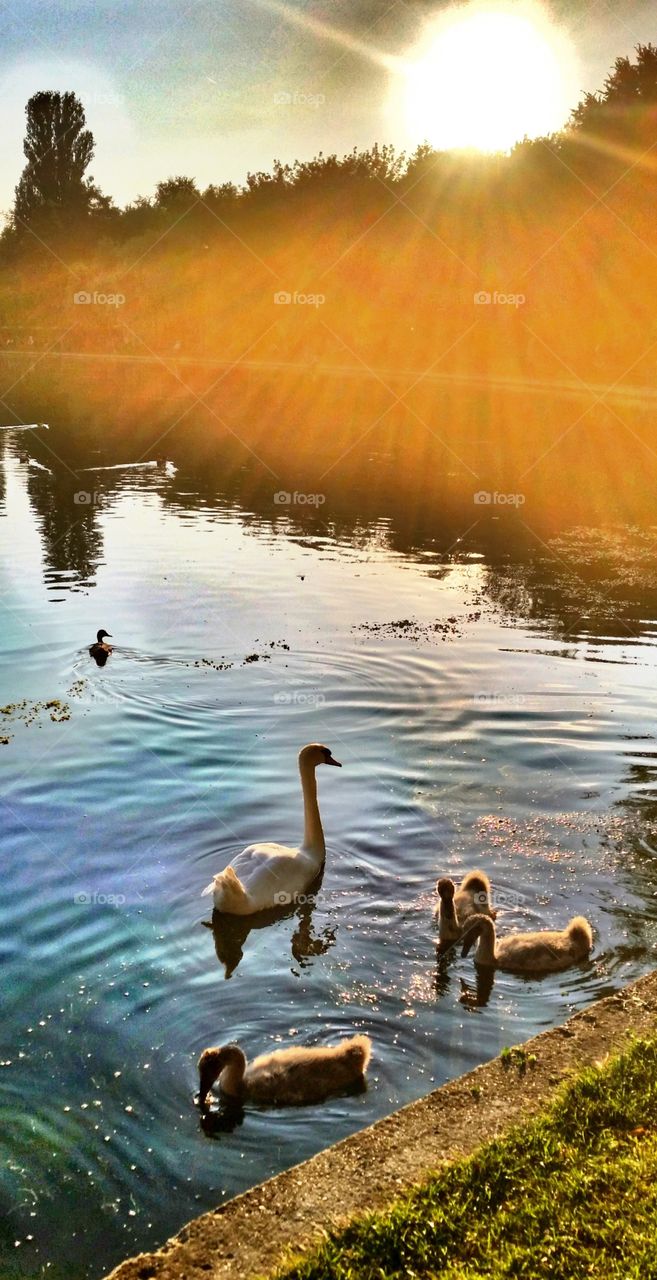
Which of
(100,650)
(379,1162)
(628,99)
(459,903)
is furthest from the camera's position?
(628,99)

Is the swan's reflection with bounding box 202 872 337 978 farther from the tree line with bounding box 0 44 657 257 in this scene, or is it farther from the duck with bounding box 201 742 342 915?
the tree line with bounding box 0 44 657 257

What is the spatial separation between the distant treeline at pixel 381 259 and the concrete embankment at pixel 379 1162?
50672 millimetres

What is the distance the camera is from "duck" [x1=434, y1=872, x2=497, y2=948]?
9.70 metres

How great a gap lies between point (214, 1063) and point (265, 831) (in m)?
4.50

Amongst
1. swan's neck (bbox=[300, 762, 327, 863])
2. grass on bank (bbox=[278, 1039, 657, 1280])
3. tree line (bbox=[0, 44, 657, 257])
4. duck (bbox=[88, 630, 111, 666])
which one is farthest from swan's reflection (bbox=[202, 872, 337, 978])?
tree line (bbox=[0, 44, 657, 257])

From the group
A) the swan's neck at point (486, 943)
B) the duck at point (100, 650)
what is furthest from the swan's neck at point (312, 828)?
the duck at point (100, 650)

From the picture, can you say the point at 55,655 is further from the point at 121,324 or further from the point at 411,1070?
the point at 121,324

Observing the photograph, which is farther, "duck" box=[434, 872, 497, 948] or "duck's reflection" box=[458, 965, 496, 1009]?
"duck" box=[434, 872, 497, 948]

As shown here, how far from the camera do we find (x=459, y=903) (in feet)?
33.2

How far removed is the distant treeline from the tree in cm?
25

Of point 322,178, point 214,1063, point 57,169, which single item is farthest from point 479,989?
point 57,169

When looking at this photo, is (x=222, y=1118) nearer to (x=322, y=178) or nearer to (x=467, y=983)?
(x=467, y=983)

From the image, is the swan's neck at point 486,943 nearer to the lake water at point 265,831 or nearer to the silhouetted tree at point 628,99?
the lake water at point 265,831

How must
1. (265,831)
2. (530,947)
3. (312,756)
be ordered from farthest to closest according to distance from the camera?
(265,831) → (312,756) → (530,947)
